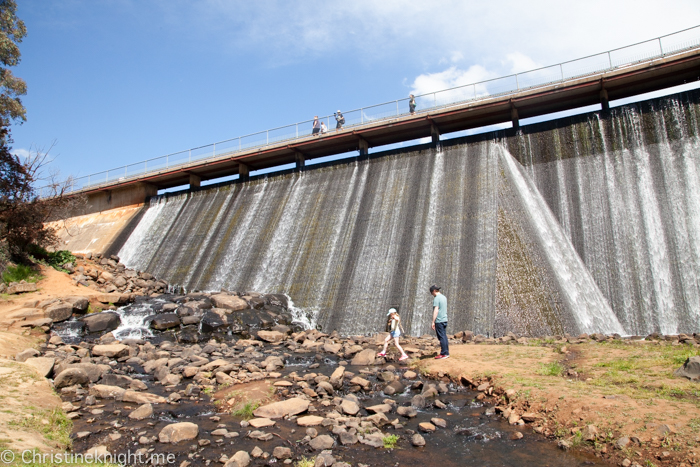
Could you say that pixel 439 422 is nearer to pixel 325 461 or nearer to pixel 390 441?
pixel 390 441

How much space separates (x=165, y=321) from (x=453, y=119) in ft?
60.5

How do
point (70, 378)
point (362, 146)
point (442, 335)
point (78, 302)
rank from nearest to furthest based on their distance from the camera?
point (70, 378)
point (442, 335)
point (78, 302)
point (362, 146)

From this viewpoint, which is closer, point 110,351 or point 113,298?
point 110,351

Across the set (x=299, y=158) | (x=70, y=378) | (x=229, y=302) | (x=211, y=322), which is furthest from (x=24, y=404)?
(x=299, y=158)

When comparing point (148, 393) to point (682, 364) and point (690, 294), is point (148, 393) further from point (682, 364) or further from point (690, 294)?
point (690, 294)

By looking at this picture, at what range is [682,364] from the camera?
7895mm

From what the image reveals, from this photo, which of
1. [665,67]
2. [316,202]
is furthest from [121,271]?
[665,67]

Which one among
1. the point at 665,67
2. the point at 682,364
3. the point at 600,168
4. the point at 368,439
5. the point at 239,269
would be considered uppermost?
the point at 665,67

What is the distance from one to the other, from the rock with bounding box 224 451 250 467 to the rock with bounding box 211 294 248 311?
1337 centimetres

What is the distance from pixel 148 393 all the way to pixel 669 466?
29.5ft

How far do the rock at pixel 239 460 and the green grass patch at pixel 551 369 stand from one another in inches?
239

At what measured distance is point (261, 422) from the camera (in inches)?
285

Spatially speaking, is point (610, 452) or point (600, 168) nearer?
point (610, 452)

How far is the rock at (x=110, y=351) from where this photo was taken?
12859 millimetres
